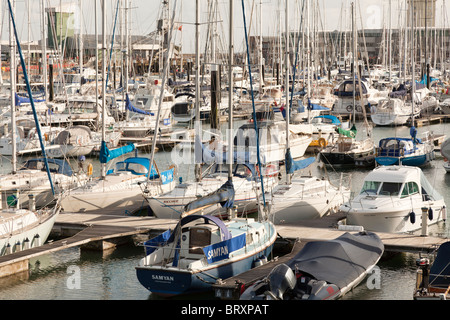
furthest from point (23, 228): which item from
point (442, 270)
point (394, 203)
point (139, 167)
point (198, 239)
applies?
point (442, 270)

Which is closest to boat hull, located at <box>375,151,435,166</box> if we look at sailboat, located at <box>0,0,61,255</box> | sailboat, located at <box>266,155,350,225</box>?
sailboat, located at <box>266,155,350,225</box>

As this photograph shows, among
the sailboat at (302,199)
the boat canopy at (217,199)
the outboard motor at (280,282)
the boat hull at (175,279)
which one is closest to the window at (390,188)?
the sailboat at (302,199)

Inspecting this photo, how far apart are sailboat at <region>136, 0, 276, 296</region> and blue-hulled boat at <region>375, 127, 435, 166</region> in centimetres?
1647

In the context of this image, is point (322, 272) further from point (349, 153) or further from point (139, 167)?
point (349, 153)

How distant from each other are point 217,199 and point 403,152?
16.5 m

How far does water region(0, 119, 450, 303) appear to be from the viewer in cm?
1953

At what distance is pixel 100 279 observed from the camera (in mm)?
21031

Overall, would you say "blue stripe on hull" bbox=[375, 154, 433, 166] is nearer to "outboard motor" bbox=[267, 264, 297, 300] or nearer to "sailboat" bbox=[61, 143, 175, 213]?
"sailboat" bbox=[61, 143, 175, 213]

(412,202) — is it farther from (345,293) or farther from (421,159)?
(421,159)

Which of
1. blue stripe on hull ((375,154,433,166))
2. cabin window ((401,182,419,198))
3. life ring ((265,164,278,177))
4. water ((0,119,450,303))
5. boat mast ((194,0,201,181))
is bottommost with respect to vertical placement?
water ((0,119,450,303))

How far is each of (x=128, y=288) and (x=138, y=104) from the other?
112ft

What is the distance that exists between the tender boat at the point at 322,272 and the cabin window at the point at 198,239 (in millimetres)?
2247

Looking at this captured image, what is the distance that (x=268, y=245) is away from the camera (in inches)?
824
